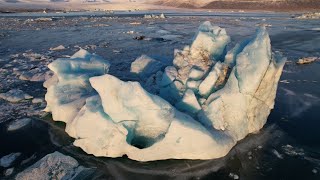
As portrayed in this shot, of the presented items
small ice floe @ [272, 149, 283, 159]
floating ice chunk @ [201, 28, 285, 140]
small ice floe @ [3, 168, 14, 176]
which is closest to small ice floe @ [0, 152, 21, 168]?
small ice floe @ [3, 168, 14, 176]

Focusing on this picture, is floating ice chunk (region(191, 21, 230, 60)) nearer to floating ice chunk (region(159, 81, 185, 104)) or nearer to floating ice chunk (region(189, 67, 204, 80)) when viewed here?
floating ice chunk (region(189, 67, 204, 80))

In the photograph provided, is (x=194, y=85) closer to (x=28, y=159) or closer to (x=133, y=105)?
(x=133, y=105)

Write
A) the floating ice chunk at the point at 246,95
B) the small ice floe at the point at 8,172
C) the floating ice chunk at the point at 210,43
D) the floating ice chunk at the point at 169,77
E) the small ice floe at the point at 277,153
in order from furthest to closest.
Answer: the floating ice chunk at the point at 210,43, the floating ice chunk at the point at 169,77, the floating ice chunk at the point at 246,95, the small ice floe at the point at 277,153, the small ice floe at the point at 8,172

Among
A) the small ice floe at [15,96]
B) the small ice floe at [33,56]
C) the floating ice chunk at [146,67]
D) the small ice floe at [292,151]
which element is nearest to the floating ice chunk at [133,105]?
the small ice floe at [292,151]

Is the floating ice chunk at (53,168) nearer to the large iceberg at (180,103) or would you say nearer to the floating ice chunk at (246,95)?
the large iceberg at (180,103)

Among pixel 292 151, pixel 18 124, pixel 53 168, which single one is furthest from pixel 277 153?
pixel 18 124

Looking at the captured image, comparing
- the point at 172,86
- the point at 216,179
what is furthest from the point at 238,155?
the point at 172,86
